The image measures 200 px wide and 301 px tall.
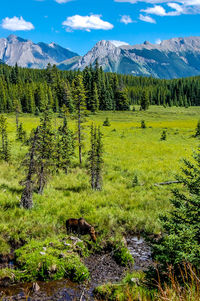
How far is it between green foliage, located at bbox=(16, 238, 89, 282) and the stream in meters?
0.23

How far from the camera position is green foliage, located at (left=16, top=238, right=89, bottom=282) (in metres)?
7.43

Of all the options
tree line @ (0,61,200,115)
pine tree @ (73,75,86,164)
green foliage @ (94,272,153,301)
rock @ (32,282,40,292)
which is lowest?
rock @ (32,282,40,292)

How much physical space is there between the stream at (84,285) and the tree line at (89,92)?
179ft

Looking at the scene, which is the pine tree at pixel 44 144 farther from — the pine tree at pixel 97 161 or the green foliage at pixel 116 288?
the green foliage at pixel 116 288

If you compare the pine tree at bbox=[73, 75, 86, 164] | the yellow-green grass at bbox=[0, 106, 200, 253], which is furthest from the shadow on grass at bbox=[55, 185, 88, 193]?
the pine tree at bbox=[73, 75, 86, 164]

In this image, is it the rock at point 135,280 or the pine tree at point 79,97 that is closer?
the rock at point 135,280

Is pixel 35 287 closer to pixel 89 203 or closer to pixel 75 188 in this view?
pixel 89 203

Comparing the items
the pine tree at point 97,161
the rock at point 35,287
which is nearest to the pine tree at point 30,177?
the rock at point 35,287

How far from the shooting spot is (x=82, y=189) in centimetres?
1645

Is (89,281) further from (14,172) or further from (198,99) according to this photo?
(198,99)

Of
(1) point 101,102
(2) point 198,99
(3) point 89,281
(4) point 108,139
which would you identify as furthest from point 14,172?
(2) point 198,99

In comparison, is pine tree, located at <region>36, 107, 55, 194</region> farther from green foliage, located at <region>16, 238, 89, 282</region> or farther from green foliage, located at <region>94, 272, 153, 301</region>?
green foliage, located at <region>94, 272, 153, 301</region>

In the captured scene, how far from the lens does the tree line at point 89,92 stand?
92750 mm

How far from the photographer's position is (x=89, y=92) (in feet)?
327
